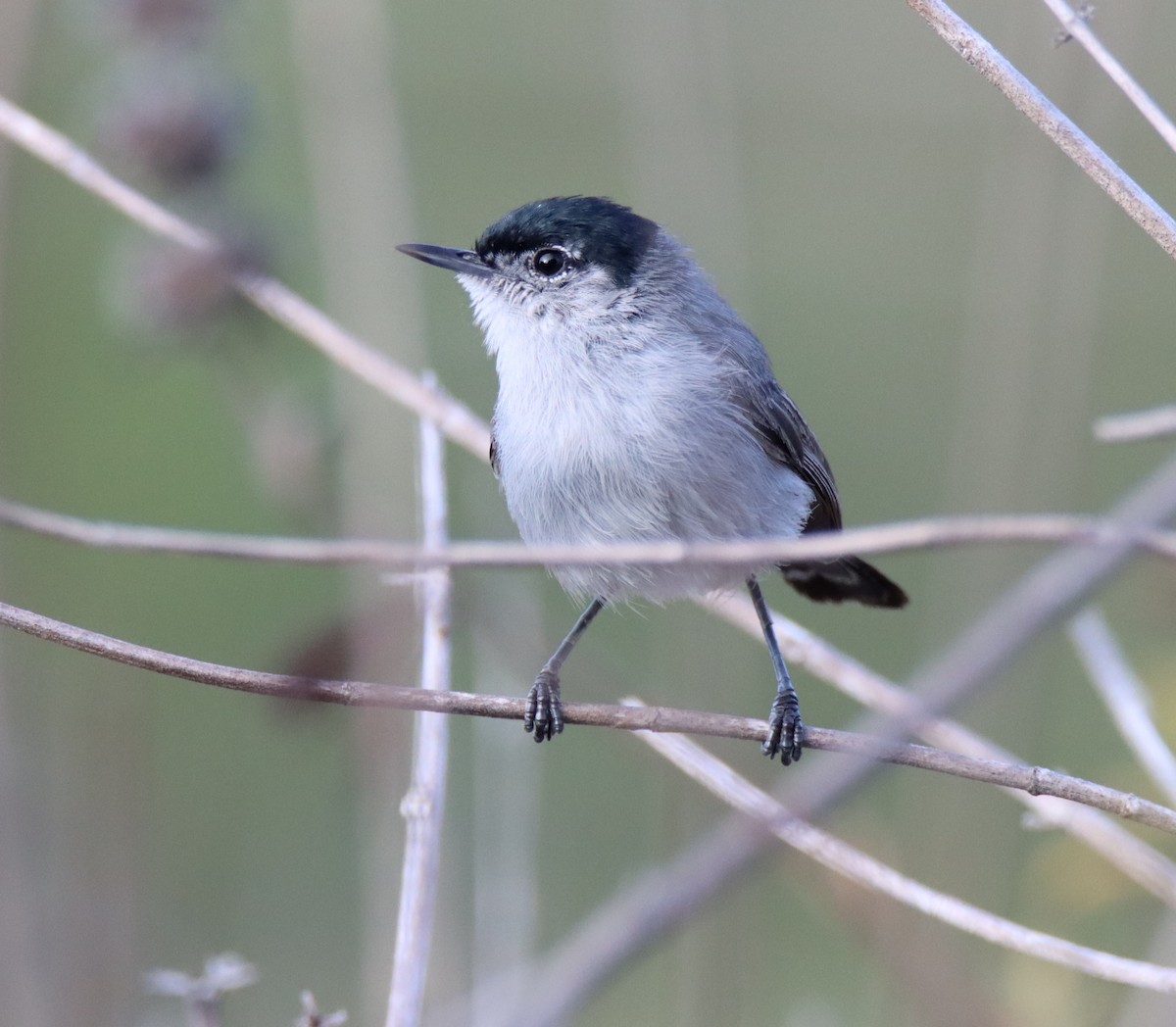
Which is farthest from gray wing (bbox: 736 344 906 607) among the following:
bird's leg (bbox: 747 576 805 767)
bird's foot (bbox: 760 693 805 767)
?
bird's foot (bbox: 760 693 805 767)

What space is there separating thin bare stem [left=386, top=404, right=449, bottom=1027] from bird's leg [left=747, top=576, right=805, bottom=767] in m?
0.64

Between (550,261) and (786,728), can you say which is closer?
(786,728)

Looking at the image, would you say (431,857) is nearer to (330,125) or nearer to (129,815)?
(129,815)

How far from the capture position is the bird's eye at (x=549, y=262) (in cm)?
267

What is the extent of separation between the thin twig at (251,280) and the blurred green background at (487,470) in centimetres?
8

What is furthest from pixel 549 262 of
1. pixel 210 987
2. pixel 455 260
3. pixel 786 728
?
pixel 210 987

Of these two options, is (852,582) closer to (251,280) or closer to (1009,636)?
(251,280)

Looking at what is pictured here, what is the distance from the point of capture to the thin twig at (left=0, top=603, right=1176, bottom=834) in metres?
1.29

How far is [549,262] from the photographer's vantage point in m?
2.68

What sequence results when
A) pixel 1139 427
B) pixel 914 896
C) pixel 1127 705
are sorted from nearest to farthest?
pixel 914 896
pixel 1139 427
pixel 1127 705

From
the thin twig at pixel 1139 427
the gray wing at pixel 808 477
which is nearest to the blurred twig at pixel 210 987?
the thin twig at pixel 1139 427

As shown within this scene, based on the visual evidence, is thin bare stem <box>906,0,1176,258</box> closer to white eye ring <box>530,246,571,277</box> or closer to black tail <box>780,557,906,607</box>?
white eye ring <box>530,246,571,277</box>

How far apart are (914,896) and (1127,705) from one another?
2.16ft

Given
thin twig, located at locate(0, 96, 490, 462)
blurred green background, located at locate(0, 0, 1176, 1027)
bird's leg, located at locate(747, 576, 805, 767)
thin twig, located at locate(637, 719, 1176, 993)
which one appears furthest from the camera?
bird's leg, located at locate(747, 576, 805, 767)
